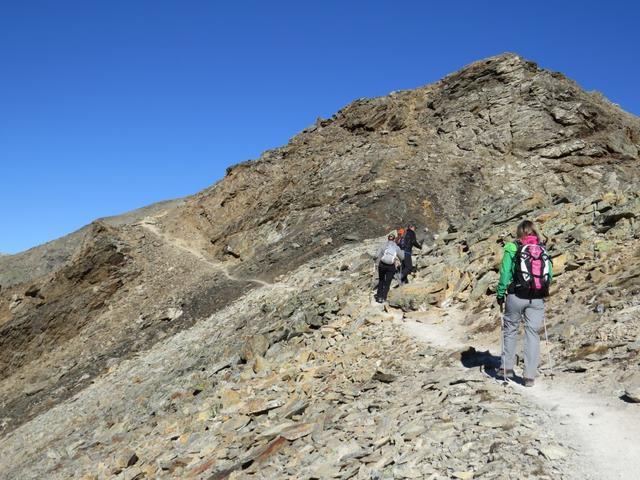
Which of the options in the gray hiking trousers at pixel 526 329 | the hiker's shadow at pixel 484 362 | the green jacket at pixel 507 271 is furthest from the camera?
the hiker's shadow at pixel 484 362

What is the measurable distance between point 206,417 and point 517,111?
30572 mm

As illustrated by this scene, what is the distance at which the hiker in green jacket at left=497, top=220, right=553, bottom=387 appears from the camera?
7.68m

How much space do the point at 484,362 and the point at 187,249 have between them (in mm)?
31166

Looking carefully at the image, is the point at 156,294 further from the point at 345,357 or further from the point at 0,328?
the point at 345,357

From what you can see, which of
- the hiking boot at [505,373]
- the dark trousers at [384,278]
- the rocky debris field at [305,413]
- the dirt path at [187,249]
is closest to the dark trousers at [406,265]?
the rocky debris field at [305,413]

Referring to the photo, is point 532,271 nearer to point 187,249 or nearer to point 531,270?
point 531,270

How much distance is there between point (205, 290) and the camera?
29078mm

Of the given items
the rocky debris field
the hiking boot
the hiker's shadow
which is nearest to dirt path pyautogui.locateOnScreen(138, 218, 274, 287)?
the rocky debris field

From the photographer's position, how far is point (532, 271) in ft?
25.2

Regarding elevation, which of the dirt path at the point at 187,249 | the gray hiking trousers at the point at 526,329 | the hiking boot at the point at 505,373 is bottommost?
the hiking boot at the point at 505,373

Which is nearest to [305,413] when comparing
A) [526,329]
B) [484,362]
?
[484,362]

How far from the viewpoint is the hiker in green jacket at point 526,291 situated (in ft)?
25.2

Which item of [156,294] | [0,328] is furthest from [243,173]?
[0,328]

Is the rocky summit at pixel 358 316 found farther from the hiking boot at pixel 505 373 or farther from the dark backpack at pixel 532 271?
the dark backpack at pixel 532 271
